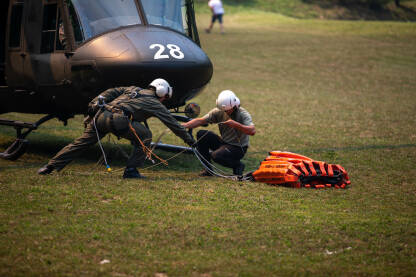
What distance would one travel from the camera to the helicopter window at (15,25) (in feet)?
35.0

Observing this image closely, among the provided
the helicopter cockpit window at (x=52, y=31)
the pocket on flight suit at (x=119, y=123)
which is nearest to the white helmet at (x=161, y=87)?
the pocket on flight suit at (x=119, y=123)

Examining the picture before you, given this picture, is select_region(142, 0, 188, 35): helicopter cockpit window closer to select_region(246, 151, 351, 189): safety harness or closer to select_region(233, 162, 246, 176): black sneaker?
select_region(233, 162, 246, 176): black sneaker

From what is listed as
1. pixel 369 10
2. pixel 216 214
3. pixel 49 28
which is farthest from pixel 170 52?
pixel 369 10

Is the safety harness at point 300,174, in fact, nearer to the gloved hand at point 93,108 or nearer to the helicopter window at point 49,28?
the gloved hand at point 93,108

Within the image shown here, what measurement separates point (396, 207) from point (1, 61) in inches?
359

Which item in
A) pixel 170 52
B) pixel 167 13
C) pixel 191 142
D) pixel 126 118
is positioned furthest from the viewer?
pixel 167 13

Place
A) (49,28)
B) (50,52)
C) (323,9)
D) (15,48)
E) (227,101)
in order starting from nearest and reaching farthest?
(227,101)
(50,52)
(49,28)
(15,48)
(323,9)

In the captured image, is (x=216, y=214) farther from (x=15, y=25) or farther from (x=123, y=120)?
(x=15, y=25)

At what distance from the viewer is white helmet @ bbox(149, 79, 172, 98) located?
348 inches

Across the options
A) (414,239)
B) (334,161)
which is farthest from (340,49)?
(414,239)

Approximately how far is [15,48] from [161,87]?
11.9ft

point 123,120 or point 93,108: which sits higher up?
point 93,108

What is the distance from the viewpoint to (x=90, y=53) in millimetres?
9305

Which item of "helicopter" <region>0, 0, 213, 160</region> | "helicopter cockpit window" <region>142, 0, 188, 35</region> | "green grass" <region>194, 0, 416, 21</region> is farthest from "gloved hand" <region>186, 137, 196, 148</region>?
"green grass" <region>194, 0, 416, 21</region>
